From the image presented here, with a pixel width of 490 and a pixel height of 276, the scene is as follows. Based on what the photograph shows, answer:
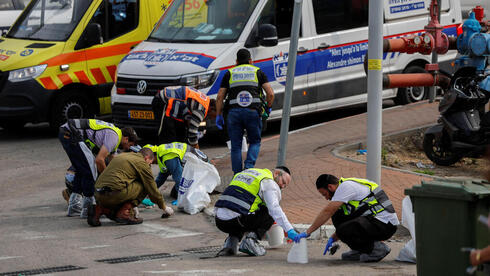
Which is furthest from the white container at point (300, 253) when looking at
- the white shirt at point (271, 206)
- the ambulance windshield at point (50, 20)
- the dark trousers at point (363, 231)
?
the ambulance windshield at point (50, 20)

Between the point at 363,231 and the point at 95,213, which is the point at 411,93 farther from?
the point at 363,231

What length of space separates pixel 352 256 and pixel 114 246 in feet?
7.38

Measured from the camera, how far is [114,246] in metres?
8.41

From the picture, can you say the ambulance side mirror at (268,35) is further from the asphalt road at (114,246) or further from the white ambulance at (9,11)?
the white ambulance at (9,11)

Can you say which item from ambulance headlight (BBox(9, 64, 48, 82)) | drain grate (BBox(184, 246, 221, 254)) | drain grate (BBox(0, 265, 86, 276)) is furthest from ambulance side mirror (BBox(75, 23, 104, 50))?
drain grate (BBox(0, 265, 86, 276))

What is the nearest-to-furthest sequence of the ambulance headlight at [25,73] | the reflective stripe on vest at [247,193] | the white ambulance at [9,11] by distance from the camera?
1. the reflective stripe on vest at [247,193]
2. the ambulance headlight at [25,73]
3. the white ambulance at [9,11]

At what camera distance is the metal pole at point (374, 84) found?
8.80 m

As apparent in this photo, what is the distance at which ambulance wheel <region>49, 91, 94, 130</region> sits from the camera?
14133 mm

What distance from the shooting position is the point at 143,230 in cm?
911

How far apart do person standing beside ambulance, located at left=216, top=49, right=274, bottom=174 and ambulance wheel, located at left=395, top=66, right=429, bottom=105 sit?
498 cm

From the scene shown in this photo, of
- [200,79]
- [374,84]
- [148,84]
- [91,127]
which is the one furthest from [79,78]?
[374,84]

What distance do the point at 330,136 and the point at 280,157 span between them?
3226 millimetres

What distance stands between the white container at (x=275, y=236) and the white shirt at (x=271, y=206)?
0.47 metres

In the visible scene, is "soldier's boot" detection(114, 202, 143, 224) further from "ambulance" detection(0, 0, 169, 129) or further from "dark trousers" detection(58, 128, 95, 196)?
"ambulance" detection(0, 0, 169, 129)
